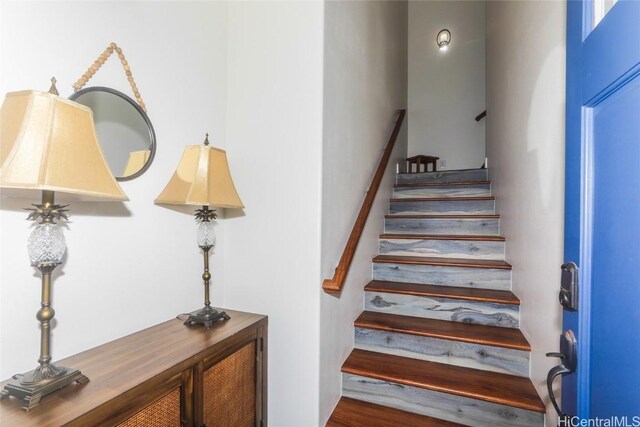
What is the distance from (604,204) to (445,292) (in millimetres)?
1527

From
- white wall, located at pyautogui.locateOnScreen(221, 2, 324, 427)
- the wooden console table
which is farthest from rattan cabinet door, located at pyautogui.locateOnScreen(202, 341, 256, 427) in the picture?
white wall, located at pyautogui.locateOnScreen(221, 2, 324, 427)

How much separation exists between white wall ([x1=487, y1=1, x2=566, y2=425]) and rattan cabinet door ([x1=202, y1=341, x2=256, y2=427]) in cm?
132

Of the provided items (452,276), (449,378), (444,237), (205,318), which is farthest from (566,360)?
(444,237)

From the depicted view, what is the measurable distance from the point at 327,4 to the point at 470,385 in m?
2.12

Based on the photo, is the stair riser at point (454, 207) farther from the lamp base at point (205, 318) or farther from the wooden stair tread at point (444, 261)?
the lamp base at point (205, 318)

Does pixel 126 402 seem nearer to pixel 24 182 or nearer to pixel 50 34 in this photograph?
pixel 24 182

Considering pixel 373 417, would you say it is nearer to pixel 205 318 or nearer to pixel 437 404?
pixel 437 404

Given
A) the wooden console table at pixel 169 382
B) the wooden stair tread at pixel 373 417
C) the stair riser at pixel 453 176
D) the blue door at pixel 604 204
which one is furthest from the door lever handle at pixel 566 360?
the stair riser at pixel 453 176

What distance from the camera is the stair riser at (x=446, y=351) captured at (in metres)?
1.74

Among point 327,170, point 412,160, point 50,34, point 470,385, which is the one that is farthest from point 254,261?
point 412,160

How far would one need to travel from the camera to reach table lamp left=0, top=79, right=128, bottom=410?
730mm

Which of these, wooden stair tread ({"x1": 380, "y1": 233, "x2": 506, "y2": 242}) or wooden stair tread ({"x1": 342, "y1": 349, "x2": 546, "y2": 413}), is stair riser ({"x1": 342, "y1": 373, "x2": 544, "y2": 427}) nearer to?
wooden stair tread ({"x1": 342, "y1": 349, "x2": 546, "y2": 413})

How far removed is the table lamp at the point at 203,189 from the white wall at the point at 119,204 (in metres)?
0.13

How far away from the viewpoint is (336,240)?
5.74 ft
